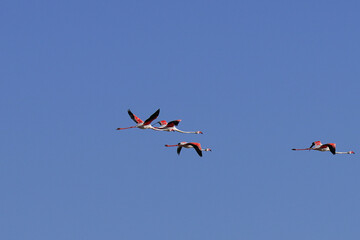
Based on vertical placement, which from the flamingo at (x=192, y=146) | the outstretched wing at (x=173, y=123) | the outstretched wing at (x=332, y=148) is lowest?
the flamingo at (x=192, y=146)

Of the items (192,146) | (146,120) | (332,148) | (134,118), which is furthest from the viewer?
(332,148)


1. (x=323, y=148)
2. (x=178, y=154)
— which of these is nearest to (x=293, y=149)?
(x=323, y=148)

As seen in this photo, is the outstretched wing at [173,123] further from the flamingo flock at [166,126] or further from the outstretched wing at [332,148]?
the outstretched wing at [332,148]

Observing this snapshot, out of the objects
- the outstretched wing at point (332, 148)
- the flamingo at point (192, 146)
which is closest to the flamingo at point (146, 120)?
the flamingo at point (192, 146)

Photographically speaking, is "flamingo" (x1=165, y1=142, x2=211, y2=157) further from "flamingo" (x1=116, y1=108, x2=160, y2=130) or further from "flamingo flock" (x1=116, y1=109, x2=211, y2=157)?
"flamingo" (x1=116, y1=108, x2=160, y2=130)

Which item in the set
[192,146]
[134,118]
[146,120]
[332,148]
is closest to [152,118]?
[146,120]

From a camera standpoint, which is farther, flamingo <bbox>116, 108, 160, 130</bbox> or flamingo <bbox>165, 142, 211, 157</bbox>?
flamingo <bbox>116, 108, 160, 130</bbox>

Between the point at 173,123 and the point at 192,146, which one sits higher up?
the point at 173,123

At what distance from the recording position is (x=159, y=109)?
6353 inches

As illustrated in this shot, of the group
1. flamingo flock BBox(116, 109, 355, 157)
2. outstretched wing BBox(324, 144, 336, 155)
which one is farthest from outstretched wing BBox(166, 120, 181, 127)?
outstretched wing BBox(324, 144, 336, 155)

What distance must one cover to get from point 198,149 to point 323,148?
18.9 m

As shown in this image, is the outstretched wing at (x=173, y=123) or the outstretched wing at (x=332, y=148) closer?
the outstretched wing at (x=173, y=123)

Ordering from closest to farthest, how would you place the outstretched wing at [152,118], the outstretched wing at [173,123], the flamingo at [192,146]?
the outstretched wing at [152,118]
the flamingo at [192,146]
the outstretched wing at [173,123]

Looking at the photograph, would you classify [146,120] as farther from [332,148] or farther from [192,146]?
[332,148]
